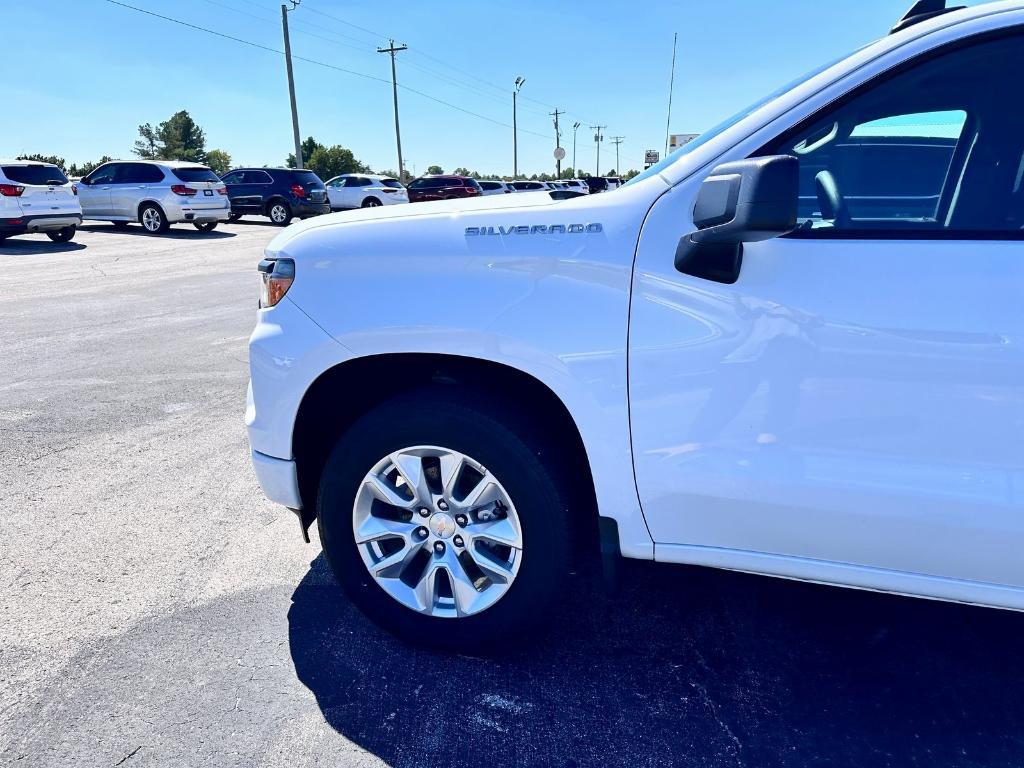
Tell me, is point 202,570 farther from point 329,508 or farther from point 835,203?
point 835,203

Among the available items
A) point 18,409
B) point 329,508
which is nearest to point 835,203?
point 329,508

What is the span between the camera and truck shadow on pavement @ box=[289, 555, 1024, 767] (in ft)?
6.28

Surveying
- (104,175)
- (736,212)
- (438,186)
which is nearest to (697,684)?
(736,212)

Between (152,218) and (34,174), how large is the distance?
3.58 metres

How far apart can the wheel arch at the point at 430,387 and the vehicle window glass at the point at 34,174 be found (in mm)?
15119

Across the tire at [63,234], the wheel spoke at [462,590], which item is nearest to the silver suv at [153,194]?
the tire at [63,234]

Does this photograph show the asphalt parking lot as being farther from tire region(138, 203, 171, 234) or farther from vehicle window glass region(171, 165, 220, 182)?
tire region(138, 203, 171, 234)

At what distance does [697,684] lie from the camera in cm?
216

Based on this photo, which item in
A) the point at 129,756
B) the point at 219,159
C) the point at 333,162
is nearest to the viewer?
the point at 129,756

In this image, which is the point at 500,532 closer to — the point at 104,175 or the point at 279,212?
the point at 104,175

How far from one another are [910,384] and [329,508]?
1747 millimetres

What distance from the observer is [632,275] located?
6.00ft

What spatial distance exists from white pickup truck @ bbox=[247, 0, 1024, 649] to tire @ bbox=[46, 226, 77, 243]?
16.0m

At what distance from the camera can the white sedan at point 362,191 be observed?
23688 mm
